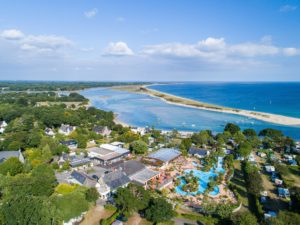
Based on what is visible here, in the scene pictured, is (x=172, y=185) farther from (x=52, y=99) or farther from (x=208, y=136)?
(x=52, y=99)

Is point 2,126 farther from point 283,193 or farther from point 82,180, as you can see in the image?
point 283,193

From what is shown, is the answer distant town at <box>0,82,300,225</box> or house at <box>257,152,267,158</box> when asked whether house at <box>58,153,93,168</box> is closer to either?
distant town at <box>0,82,300,225</box>

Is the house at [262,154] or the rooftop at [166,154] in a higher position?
the rooftop at [166,154]

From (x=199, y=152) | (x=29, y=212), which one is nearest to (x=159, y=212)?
(x=29, y=212)

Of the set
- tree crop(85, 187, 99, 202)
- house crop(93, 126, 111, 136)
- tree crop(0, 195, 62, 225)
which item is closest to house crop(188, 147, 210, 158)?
tree crop(85, 187, 99, 202)

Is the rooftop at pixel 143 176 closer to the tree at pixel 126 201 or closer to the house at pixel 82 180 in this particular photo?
the house at pixel 82 180

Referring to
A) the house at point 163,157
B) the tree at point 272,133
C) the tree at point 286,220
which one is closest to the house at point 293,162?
the tree at point 272,133
